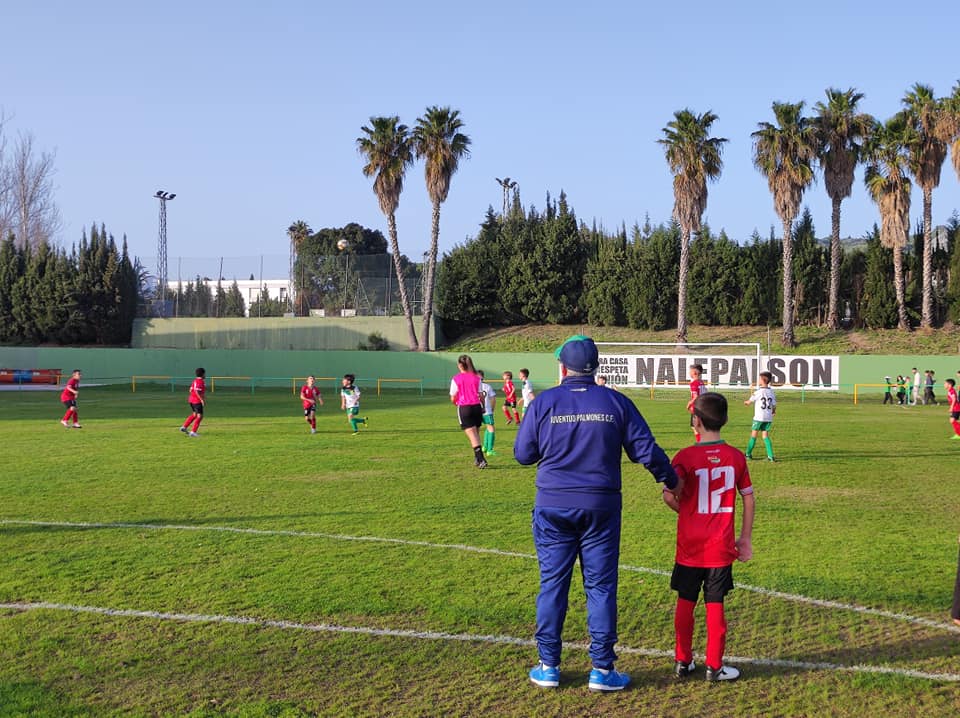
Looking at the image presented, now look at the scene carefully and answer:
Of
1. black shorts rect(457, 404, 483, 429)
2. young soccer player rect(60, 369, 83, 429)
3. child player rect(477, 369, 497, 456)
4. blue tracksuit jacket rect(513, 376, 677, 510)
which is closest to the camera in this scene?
blue tracksuit jacket rect(513, 376, 677, 510)

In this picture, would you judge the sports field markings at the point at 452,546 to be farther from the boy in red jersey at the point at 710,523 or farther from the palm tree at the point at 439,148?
the palm tree at the point at 439,148

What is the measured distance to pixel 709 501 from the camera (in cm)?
567

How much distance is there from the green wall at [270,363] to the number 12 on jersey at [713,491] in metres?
38.0

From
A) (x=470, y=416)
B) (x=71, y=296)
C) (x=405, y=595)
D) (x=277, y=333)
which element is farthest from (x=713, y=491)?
(x=71, y=296)

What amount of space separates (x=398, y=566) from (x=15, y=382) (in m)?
45.8

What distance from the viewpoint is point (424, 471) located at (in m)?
15.8

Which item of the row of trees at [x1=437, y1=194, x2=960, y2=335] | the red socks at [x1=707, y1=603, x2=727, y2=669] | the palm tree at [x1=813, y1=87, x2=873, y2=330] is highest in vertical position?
the palm tree at [x1=813, y1=87, x2=873, y2=330]

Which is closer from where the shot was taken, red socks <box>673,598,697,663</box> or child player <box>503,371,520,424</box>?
red socks <box>673,598,697,663</box>

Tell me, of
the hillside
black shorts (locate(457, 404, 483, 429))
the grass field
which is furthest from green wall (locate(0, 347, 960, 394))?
the grass field

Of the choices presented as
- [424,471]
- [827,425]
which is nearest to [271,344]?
[827,425]

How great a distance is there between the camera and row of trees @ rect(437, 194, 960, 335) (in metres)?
50.5

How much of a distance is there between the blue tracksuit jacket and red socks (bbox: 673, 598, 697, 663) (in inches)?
31.3

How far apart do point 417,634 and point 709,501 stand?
7.64ft

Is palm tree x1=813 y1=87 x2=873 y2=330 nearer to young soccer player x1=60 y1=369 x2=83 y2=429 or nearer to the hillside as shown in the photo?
the hillside
